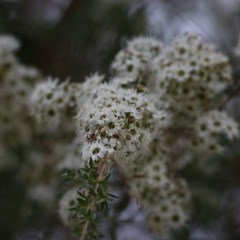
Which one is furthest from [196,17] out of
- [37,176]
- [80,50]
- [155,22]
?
[37,176]

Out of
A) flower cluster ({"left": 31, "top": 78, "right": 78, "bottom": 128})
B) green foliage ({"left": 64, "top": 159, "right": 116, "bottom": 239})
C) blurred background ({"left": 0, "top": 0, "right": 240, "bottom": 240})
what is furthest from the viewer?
blurred background ({"left": 0, "top": 0, "right": 240, "bottom": 240})

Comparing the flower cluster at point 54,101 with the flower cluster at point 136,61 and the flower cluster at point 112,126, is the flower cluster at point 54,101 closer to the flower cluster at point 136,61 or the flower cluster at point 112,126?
the flower cluster at point 136,61

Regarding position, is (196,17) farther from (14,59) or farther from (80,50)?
(14,59)

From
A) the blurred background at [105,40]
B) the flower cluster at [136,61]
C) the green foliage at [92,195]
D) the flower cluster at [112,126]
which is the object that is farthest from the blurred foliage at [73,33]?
the green foliage at [92,195]

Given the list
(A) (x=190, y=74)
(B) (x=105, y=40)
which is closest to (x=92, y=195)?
(A) (x=190, y=74)

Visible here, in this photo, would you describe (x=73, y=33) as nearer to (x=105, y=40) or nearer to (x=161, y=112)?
(x=105, y=40)

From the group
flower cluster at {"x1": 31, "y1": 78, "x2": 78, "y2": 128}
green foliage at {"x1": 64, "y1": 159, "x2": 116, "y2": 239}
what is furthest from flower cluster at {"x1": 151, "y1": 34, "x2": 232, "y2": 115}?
green foliage at {"x1": 64, "y1": 159, "x2": 116, "y2": 239}

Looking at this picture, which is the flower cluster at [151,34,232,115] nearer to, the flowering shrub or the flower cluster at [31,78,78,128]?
the flowering shrub

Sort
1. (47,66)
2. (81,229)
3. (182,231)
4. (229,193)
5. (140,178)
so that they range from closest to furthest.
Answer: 1. (81,229)
2. (140,178)
3. (182,231)
4. (229,193)
5. (47,66)
